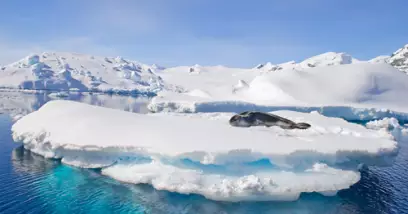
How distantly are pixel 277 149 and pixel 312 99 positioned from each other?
39795 millimetres

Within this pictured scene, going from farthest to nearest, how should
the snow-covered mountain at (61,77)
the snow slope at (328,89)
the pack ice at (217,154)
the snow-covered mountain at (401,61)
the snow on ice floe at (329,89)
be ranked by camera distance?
1. the snow-covered mountain at (401,61)
2. the snow-covered mountain at (61,77)
3. the snow slope at (328,89)
4. the snow on ice floe at (329,89)
5. the pack ice at (217,154)

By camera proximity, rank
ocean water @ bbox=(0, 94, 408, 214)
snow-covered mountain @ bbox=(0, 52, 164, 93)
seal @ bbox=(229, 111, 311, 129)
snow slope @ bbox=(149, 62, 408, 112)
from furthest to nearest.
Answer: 1. snow-covered mountain @ bbox=(0, 52, 164, 93)
2. snow slope @ bbox=(149, 62, 408, 112)
3. seal @ bbox=(229, 111, 311, 129)
4. ocean water @ bbox=(0, 94, 408, 214)

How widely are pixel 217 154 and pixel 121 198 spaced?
124 inches

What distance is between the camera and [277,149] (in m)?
9.86

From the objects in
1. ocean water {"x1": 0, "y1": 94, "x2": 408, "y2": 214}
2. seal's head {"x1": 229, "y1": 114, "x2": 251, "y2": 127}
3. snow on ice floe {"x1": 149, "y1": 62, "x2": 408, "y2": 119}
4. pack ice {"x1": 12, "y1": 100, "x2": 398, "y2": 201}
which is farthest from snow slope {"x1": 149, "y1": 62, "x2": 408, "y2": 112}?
ocean water {"x1": 0, "y1": 94, "x2": 408, "y2": 214}

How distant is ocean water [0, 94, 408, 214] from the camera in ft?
27.7

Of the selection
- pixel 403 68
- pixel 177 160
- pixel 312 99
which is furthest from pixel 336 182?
pixel 403 68

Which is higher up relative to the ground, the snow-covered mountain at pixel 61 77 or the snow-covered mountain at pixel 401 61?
the snow-covered mountain at pixel 401 61

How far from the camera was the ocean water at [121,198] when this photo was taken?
8430 millimetres

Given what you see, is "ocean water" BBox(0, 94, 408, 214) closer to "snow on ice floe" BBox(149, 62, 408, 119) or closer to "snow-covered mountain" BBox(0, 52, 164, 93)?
"snow on ice floe" BBox(149, 62, 408, 119)

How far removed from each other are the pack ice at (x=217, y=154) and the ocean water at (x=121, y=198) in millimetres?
308

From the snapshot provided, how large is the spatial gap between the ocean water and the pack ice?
308 mm

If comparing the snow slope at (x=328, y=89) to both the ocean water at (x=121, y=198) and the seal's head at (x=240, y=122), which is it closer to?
the seal's head at (x=240, y=122)

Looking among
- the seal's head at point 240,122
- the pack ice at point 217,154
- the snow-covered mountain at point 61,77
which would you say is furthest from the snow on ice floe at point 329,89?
the snow-covered mountain at point 61,77
